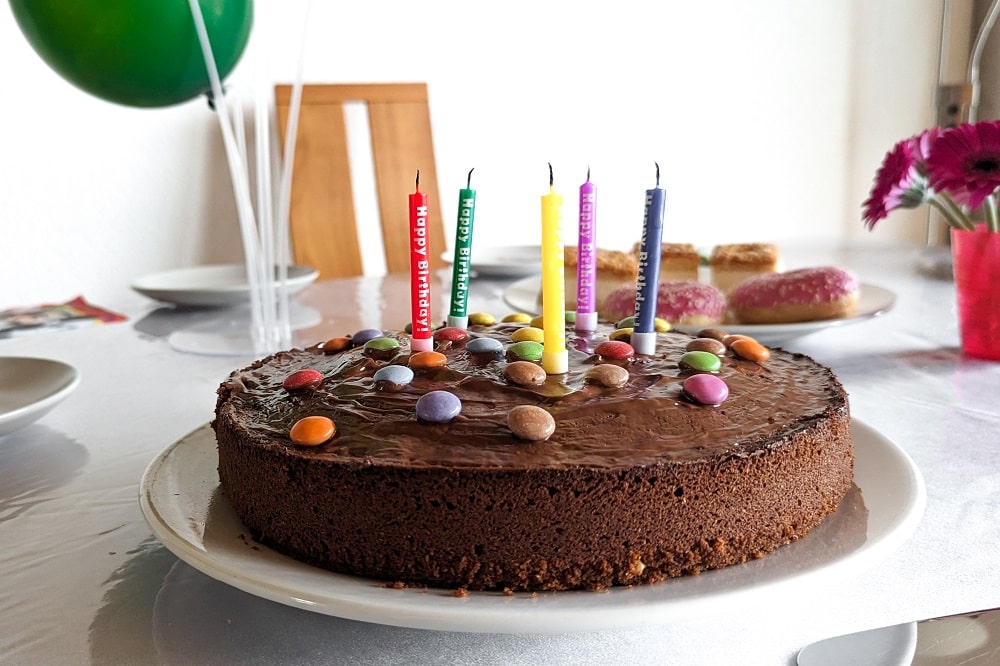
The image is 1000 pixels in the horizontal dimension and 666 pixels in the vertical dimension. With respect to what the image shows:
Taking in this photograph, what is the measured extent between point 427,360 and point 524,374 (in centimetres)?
11

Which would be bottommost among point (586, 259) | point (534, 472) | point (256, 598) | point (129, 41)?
point (256, 598)

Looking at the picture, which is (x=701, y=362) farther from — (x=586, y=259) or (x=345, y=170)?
(x=345, y=170)

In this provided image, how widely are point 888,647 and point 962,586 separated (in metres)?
0.14

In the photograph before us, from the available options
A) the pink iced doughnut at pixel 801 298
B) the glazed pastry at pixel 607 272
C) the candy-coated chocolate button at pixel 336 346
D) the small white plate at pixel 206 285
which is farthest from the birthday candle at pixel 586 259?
the small white plate at pixel 206 285

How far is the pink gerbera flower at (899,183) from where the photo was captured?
131cm

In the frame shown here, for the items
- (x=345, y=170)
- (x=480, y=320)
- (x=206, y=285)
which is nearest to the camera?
(x=480, y=320)

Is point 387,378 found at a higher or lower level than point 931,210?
higher

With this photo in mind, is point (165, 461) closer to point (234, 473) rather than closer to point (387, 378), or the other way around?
point (234, 473)

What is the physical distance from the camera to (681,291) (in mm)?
1426

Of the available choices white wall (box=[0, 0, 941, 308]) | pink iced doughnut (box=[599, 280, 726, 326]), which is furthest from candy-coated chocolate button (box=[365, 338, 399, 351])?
white wall (box=[0, 0, 941, 308])

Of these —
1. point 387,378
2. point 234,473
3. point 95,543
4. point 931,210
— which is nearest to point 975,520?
point 387,378

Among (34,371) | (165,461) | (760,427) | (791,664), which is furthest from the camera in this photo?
(34,371)

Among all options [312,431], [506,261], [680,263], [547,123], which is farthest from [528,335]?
[547,123]

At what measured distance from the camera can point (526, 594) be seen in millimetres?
615
